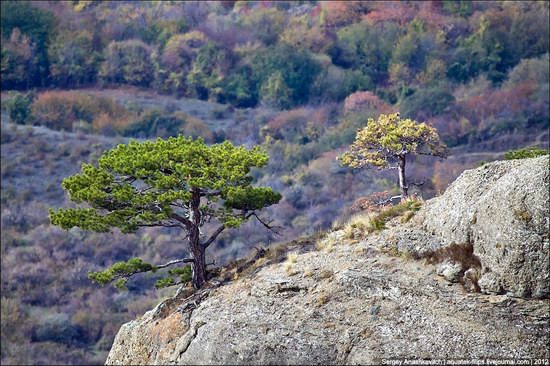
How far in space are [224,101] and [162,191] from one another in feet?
381

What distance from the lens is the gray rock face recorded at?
2339 centimetres

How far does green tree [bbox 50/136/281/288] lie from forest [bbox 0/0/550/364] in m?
49.4

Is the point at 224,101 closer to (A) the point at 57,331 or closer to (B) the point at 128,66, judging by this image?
(B) the point at 128,66

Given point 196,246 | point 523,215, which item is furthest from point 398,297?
point 196,246

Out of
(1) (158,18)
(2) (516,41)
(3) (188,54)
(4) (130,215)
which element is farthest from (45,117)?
(4) (130,215)

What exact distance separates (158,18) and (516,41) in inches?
2205

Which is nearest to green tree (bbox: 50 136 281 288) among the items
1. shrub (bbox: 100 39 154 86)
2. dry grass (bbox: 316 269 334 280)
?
dry grass (bbox: 316 269 334 280)

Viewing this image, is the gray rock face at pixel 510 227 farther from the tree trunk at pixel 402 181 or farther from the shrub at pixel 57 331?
the shrub at pixel 57 331

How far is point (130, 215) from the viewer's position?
29438mm

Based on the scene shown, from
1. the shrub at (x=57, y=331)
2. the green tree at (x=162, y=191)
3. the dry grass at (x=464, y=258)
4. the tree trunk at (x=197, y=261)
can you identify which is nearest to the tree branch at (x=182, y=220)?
the green tree at (x=162, y=191)

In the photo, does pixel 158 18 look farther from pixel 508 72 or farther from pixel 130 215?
pixel 130 215

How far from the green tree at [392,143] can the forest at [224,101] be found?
4538 cm

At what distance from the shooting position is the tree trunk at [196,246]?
2956 centimetres

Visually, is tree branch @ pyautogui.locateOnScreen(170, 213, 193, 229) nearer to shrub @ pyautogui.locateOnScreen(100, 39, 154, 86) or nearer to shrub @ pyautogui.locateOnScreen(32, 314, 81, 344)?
shrub @ pyautogui.locateOnScreen(32, 314, 81, 344)
